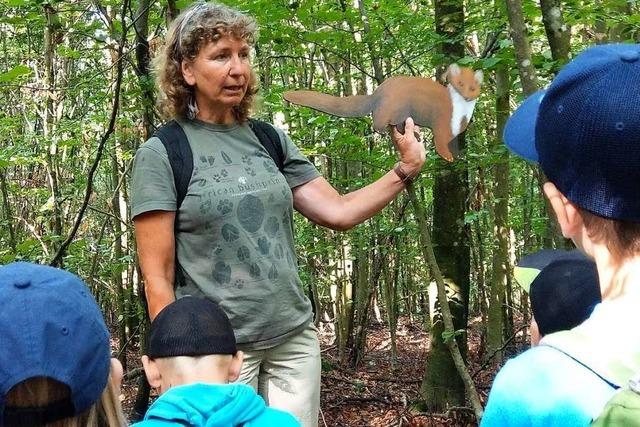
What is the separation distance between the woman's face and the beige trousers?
888mm

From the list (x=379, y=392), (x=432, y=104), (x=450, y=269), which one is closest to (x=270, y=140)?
(x=432, y=104)

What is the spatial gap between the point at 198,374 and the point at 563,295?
895 millimetres

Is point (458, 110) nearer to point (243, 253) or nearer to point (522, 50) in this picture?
point (522, 50)

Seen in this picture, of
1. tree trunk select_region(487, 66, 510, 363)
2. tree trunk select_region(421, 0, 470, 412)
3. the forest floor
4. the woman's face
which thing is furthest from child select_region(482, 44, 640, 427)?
tree trunk select_region(487, 66, 510, 363)

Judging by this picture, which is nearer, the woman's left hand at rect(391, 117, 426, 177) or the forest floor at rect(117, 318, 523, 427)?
the woman's left hand at rect(391, 117, 426, 177)

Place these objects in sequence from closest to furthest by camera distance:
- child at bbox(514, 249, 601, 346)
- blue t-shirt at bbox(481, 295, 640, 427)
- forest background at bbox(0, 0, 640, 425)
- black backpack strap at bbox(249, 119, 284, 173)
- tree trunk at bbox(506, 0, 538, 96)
A: blue t-shirt at bbox(481, 295, 640, 427) → child at bbox(514, 249, 601, 346) → black backpack strap at bbox(249, 119, 284, 173) → tree trunk at bbox(506, 0, 538, 96) → forest background at bbox(0, 0, 640, 425)

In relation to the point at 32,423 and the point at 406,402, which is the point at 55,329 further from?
the point at 406,402

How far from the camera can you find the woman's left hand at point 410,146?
2.29 metres

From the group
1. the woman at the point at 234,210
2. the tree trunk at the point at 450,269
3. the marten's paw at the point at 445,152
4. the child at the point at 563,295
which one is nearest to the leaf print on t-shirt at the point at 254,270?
the woman at the point at 234,210

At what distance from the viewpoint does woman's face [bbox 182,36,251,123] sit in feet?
7.54

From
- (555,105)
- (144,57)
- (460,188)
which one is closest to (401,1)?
(460,188)

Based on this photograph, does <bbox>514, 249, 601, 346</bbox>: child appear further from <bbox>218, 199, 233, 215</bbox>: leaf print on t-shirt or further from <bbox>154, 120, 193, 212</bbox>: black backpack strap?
<bbox>154, 120, 193, 212</bbox>: black backpack strap

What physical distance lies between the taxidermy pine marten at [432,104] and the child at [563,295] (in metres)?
0.85

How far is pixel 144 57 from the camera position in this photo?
12.9 ft
